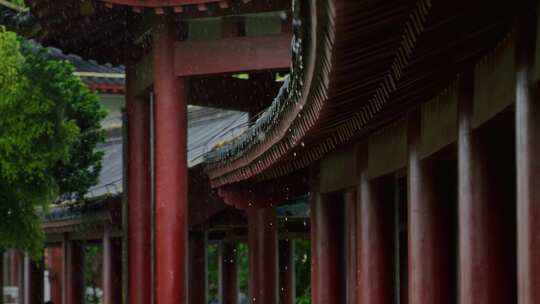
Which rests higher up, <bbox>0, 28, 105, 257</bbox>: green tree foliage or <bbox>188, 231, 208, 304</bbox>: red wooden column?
<bbox>0, 28, 105, 257</bbox>: green tree foliage

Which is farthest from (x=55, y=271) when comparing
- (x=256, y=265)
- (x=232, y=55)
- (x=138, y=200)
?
(x=232, y=55)

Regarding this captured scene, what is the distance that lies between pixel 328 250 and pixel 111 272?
13095 mm

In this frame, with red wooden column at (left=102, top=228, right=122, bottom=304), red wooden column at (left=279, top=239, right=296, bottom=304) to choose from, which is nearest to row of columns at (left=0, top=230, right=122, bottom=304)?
red wooden column at (left=102, top=228, right=122, bottom=304)

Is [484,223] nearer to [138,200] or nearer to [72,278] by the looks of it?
[138,200]

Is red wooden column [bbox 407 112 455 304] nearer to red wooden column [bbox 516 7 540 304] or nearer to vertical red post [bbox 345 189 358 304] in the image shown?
red wooden column [bbox 516 7 540 304]

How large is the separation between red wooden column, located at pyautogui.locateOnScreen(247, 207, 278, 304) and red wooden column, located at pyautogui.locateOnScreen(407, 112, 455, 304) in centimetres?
1385

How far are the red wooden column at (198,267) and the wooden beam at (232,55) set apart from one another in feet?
25.4

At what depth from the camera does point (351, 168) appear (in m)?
15.7

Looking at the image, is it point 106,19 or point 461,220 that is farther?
point 106,19

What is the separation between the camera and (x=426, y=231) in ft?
39.2

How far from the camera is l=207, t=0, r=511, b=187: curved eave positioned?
7.49m

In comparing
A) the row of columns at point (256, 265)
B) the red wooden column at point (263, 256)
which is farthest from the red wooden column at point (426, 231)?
the red wooden column at point (263, 256)

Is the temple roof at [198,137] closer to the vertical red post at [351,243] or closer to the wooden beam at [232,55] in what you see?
the wooden beam at [232,55]

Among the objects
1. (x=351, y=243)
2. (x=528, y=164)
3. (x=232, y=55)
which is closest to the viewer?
(x=528, y=164)
